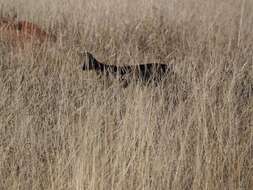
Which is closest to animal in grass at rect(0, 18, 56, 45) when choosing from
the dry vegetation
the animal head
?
the dry vegetation

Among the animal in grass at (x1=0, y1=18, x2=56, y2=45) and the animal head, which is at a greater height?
the animal in grass at (x1=0, y1=18, x2=56, y2=45)

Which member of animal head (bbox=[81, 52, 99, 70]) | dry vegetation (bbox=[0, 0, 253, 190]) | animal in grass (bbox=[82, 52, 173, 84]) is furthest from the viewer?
animal head (bbox=[81, 52, 99, 70])

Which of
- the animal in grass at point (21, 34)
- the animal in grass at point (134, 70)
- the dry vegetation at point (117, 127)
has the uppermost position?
the animal in grass at point (21, 34)

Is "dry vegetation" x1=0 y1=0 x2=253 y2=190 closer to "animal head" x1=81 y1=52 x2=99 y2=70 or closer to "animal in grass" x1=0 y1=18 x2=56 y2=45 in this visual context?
"animal head" x1=81 y1=52 x2=99 y2=70

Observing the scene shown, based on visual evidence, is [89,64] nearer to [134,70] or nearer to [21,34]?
[134,70]

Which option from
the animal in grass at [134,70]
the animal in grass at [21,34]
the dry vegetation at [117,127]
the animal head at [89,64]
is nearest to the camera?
the dry vegetation at [117,127]

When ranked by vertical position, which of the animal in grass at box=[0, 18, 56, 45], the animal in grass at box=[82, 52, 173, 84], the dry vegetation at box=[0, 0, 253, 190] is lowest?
the dry vegetation at box=[0, 0, 253, 190]

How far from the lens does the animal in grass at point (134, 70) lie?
9.58 ft

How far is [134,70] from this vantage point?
115 inches

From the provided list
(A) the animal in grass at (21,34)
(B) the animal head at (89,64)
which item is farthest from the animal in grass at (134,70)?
(A) the animal in grass at (21,34)

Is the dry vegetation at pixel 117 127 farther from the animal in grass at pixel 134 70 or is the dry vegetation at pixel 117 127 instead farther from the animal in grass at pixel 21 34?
the animal in grass at pixel 21 34

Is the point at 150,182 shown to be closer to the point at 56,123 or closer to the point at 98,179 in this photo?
the point at 98,179

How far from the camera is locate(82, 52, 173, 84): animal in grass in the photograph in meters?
2.92

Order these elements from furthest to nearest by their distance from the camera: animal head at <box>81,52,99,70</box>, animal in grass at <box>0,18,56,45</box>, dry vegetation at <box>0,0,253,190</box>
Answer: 1. animal in grass at <box>0,18,56,45</box>
2. animal head at <box>81,52,99,70</box>
3. dry vegetation at <box>0,0,253,190</box>
